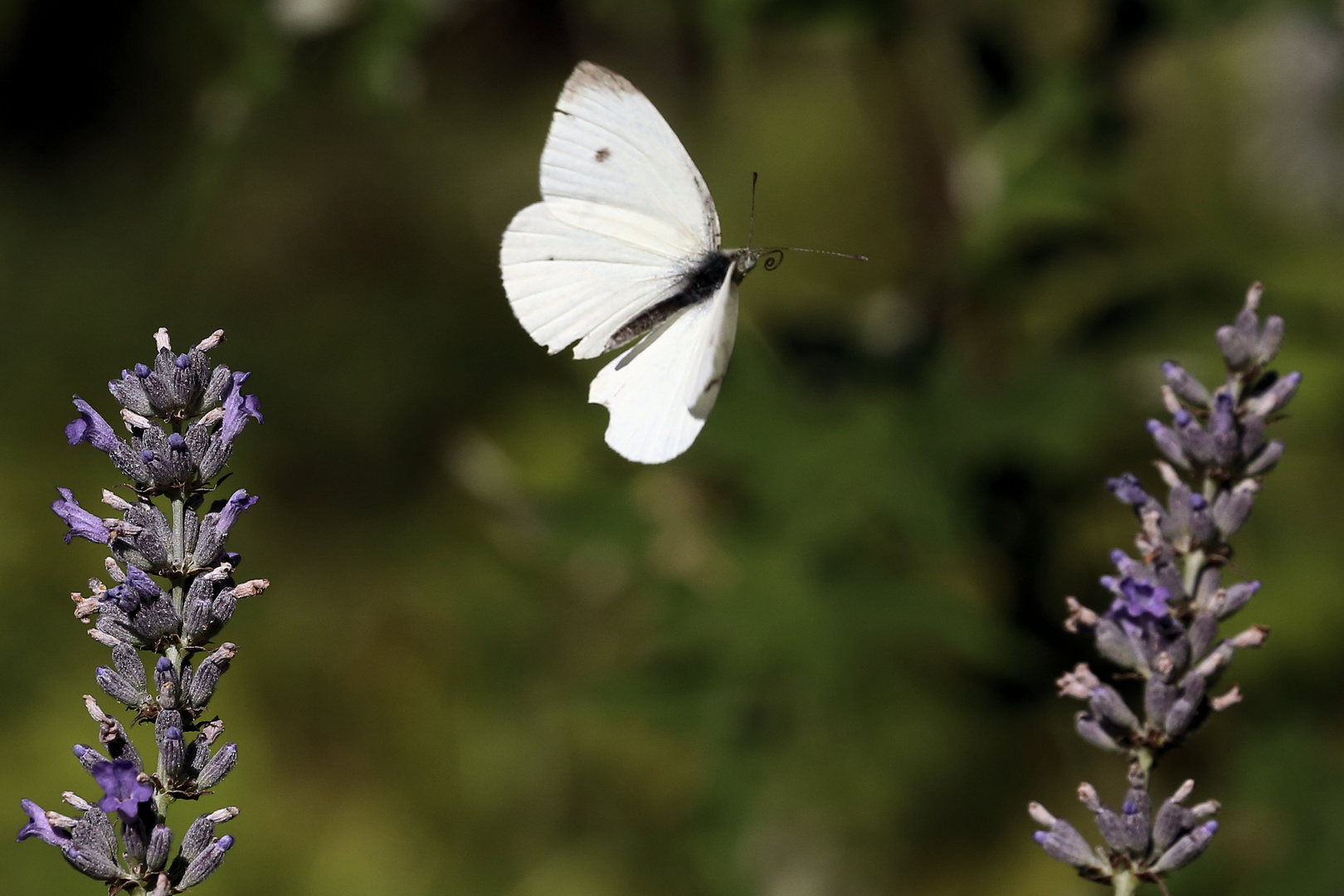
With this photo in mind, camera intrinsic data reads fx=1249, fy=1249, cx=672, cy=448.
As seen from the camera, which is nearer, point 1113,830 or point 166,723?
point 166,723

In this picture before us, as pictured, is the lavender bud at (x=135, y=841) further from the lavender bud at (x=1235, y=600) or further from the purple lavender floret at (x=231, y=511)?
the lavender bud at (x=1235, y=600)

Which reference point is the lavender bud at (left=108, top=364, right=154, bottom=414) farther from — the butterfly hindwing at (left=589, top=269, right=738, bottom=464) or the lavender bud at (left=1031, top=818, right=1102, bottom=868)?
the lavender bud at (left=1031, top=818, right=1102, bottom=868)

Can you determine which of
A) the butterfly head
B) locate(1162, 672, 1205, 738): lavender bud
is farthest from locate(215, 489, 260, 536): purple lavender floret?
locate(1162, 672, 1205, 738): lavender bud

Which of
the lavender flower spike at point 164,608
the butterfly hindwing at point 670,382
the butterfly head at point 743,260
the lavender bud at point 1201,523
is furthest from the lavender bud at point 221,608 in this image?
the lavender bud at point 1201,523

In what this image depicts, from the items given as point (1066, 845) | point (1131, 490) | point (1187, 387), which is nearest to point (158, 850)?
point (1066, 845)

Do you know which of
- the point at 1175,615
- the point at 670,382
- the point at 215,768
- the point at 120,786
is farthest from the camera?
the point at 670,382

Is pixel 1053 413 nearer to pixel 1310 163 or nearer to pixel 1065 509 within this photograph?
pixel 1065 509

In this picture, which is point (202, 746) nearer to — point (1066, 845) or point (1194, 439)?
point (1066, 845)
